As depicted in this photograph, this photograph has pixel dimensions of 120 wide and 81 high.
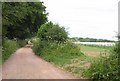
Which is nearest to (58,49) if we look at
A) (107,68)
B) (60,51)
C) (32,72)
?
(60,51)

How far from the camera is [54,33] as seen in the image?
3838cm

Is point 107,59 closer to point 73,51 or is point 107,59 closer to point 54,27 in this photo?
Answer: point 73,51

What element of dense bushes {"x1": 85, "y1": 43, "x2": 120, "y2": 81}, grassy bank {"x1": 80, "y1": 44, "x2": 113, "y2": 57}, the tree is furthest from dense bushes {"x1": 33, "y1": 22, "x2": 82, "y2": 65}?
dense bushes {"x1": 85, "y1": 43, "x2": 120, "y2": 81}

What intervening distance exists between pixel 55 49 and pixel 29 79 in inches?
713

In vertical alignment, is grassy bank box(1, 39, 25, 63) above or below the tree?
below

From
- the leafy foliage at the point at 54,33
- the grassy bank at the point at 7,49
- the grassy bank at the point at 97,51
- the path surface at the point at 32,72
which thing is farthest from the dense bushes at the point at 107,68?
the leafy foliage at the point at 54,33

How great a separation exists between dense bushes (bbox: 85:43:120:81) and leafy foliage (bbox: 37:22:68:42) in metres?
20.2

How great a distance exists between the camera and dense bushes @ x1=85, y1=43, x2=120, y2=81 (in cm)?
1483

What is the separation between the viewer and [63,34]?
123ft

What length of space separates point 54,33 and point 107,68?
2293cm

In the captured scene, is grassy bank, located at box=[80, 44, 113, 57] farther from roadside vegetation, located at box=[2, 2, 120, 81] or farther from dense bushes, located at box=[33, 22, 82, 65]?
dense bushes, located at box=[33, 22, 82, 65]

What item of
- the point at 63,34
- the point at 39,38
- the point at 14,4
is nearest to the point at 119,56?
the point at 14,4

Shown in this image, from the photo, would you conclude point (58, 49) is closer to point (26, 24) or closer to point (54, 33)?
point (54, 33)

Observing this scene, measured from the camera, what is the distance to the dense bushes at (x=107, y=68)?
1483cm
